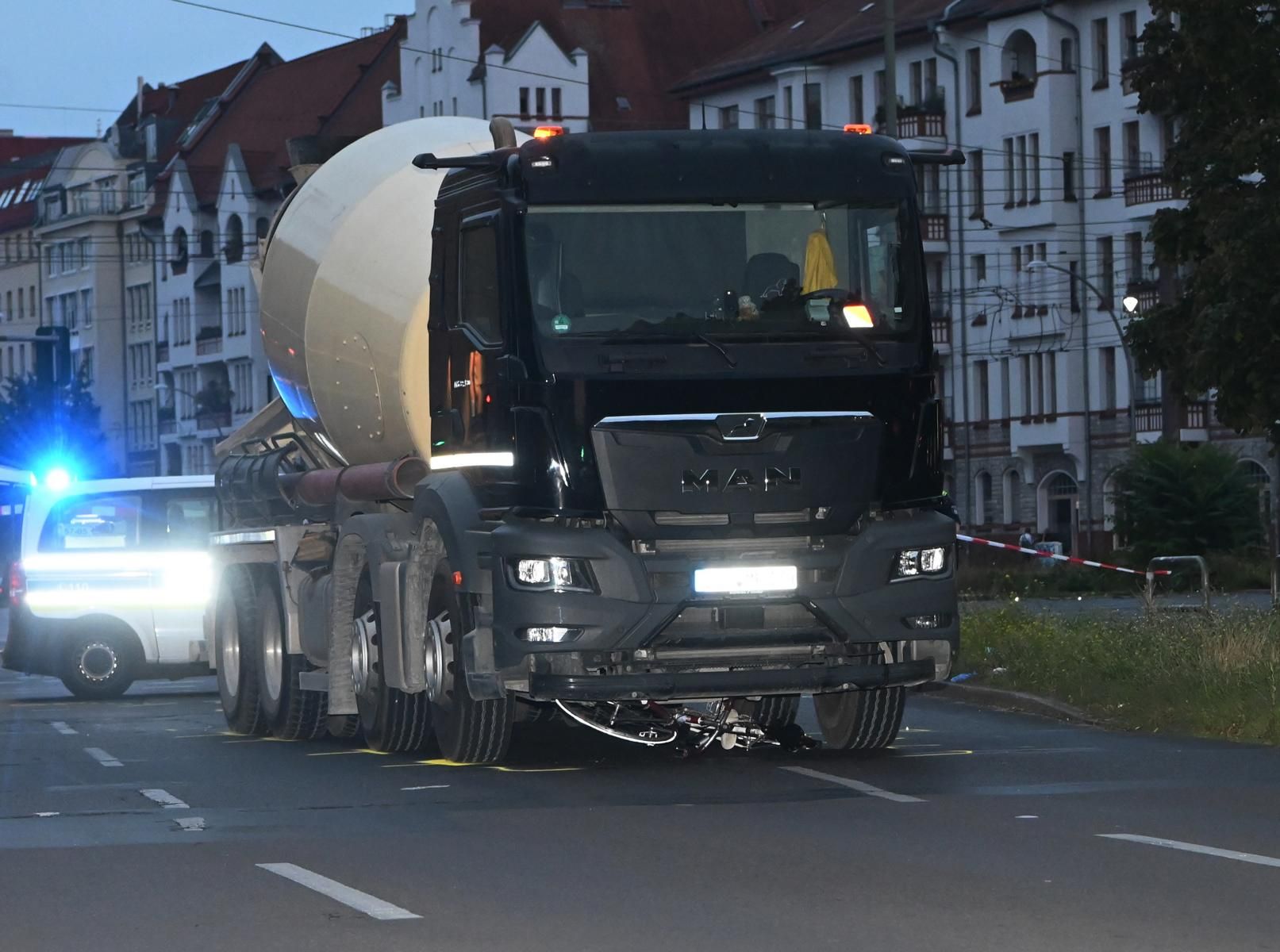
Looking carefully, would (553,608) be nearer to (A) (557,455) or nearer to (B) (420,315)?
(A) (557,455)

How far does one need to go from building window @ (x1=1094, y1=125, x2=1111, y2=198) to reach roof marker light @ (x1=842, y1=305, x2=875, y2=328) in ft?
209

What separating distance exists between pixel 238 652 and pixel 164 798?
18.2ft

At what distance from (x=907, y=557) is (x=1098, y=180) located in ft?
210

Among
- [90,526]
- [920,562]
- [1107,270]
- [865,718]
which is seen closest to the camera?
[920,562]

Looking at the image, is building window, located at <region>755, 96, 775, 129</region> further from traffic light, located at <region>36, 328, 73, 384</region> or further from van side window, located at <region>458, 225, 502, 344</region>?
van side window, located at <region>458, 225, 502, 344</region>

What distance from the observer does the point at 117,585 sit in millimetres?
25453

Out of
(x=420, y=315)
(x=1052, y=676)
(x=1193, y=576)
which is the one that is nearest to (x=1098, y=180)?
(x=1193, y=576)

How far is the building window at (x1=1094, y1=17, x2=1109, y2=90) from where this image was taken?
76.9 m

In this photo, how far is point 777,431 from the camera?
1445cm

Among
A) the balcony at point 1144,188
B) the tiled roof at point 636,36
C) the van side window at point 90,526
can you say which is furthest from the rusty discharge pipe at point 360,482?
the tiled roof at point 636,36

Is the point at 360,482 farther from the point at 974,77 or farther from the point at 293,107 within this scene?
the point at 293,107

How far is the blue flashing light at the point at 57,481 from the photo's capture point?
2603cm

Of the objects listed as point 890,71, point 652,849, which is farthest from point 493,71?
point 652,849

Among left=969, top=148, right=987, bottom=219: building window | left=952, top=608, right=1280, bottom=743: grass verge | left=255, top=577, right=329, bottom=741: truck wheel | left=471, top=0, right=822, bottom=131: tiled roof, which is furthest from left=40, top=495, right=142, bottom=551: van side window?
left=471, top=0, right=822, bottom=131: tiled roof
